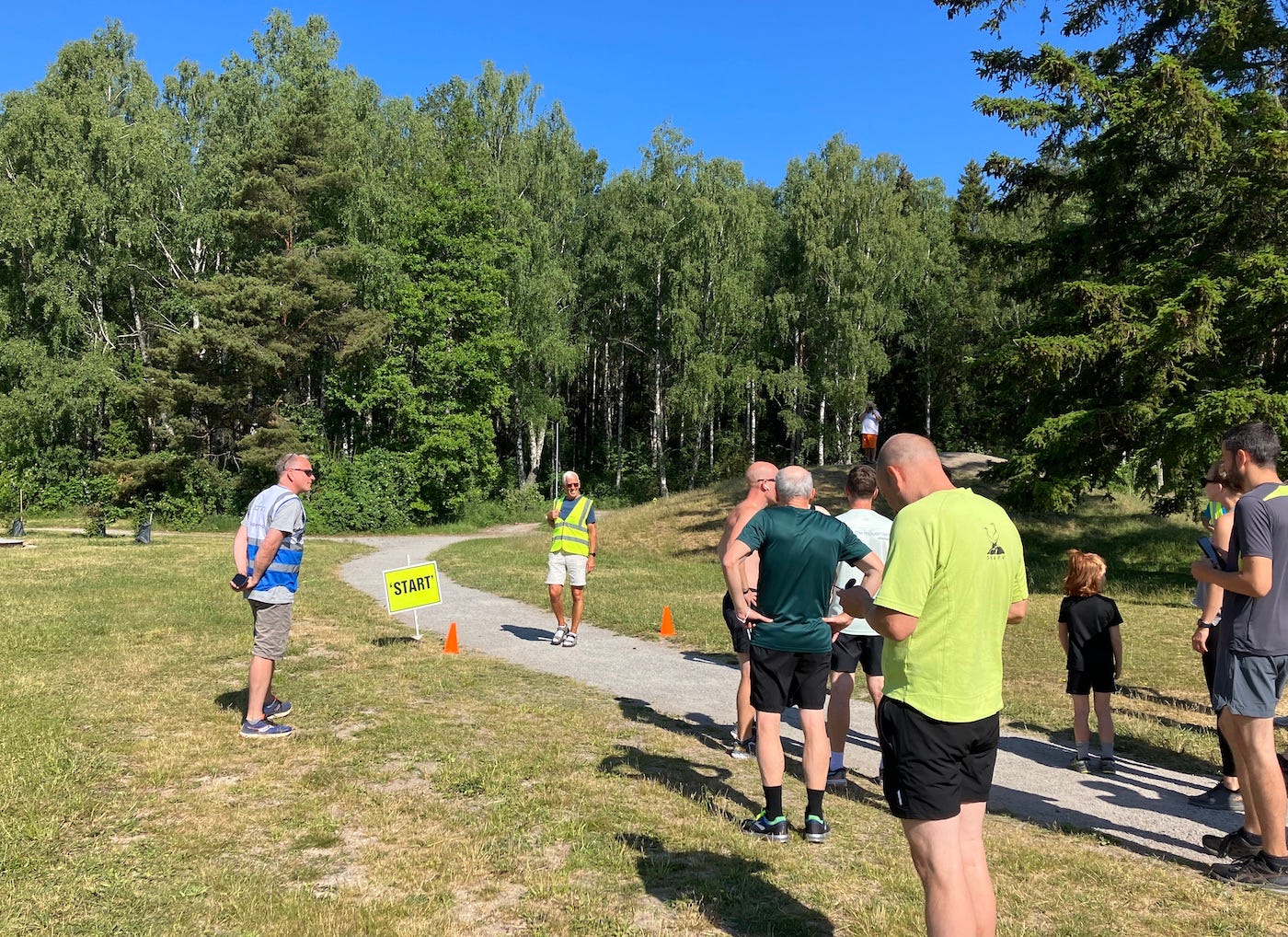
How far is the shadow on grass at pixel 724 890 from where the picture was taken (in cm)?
367

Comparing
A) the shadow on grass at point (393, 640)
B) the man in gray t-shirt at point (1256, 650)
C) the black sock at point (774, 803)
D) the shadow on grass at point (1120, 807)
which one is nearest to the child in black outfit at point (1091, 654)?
the shadow on grass at point (1120, 807)

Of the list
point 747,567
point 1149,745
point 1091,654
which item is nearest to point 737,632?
point 747,567

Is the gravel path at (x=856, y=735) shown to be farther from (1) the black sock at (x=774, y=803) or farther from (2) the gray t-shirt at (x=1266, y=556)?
(1) the black sock at (x=774, y=803)

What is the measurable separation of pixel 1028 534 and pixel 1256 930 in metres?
19.3

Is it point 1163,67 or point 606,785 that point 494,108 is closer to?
point 1163,67

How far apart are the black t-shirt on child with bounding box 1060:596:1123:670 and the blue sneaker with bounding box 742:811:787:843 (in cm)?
291

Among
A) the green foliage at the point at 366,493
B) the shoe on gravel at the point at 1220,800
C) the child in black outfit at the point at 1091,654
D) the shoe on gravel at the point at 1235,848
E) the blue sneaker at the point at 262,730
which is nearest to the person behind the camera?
the shoe on gravel at the point at 1235,848

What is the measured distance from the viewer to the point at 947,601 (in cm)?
292

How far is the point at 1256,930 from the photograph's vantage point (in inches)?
145

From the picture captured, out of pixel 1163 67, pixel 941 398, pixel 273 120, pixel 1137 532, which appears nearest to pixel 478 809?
pixel 1163 67

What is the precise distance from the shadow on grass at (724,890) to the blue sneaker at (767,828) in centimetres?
30

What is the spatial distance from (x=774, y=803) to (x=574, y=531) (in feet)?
20.2

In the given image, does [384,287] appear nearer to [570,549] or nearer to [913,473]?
[570,549]

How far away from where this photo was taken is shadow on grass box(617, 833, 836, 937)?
3.67 meters
